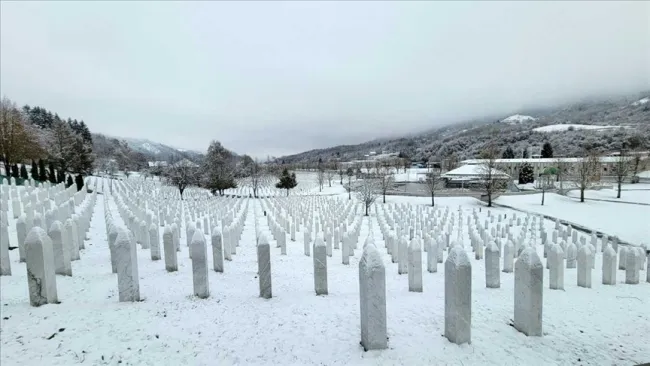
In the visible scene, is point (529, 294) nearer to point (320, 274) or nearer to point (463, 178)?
point (320, 274)

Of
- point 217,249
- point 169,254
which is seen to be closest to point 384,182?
point 217,249

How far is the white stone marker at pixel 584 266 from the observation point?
5.98 m

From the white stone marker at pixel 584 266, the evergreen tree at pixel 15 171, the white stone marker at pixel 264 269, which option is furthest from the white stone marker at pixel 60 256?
the evergreen tree at pixel 15 171

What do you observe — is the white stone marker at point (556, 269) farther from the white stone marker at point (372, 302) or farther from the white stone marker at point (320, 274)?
the white stone marker at point (372, 302)

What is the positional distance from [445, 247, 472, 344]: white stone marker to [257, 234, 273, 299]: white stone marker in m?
2.23

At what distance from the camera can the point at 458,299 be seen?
288 cm

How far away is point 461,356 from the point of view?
2.62 metres

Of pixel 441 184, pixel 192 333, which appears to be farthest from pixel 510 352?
pixel 441 184

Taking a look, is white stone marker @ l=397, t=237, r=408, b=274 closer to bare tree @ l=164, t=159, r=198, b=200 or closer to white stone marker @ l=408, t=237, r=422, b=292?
white stone marker @ l=408, t=237, r=422, b=292

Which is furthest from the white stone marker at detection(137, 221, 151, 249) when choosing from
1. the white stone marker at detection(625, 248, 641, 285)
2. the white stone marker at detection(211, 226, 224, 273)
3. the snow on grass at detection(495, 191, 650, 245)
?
the snow on grass at detection(495, 191, 650, 245)

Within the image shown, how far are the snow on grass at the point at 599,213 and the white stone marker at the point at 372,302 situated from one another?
1481 centimetres

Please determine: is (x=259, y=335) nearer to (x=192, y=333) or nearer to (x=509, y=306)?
(x=192, y=333)

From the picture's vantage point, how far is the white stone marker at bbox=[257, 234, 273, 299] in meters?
4.00

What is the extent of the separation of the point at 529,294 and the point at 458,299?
31.5 inches
